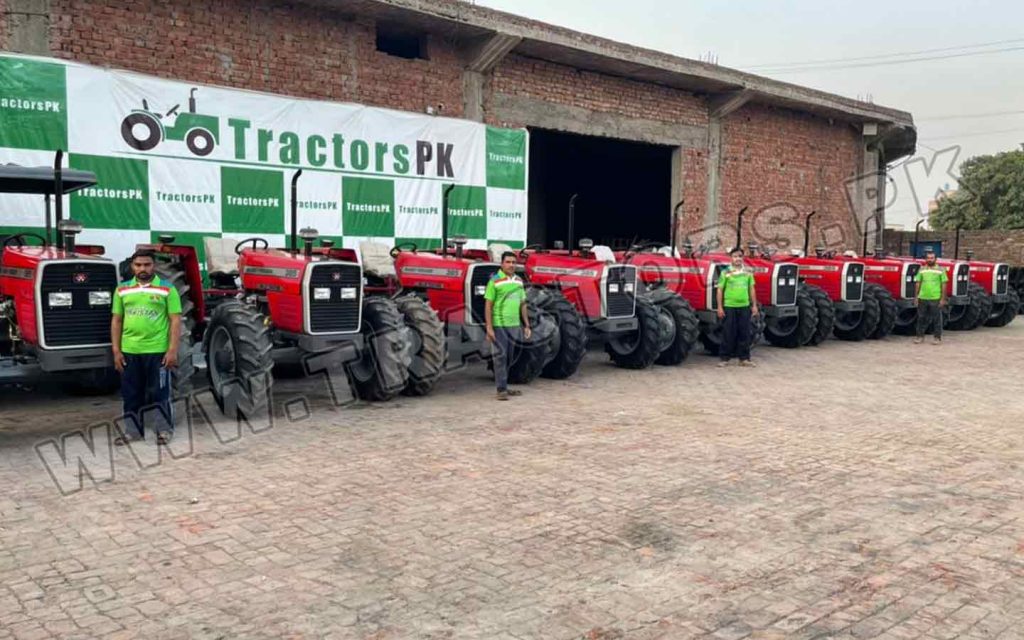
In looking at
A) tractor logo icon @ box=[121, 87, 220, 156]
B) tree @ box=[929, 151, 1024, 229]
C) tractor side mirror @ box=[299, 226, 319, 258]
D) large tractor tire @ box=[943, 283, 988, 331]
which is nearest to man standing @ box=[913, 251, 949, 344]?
large tractor tire @ box=[943, 283, 988, 331]

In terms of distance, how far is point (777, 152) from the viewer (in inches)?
821

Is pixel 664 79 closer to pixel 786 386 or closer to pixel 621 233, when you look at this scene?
pixel 621 233

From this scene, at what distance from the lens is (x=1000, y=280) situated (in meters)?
18.7

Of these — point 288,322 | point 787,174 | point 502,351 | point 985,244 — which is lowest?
point 502,351

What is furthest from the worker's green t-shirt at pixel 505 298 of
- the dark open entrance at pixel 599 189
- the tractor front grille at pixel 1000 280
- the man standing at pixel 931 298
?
the tractor front grille at pixel 1000 280

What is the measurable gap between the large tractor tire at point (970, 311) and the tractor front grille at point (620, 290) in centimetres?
988

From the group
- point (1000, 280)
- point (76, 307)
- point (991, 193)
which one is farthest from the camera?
point (991, 193)

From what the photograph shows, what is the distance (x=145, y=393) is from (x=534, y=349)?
4077 millimetres

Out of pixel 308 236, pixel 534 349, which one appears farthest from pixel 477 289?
pixel 308 236

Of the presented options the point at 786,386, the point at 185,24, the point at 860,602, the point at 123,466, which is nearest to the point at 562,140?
the point at 185,24

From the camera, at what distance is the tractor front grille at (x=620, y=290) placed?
10.3 m

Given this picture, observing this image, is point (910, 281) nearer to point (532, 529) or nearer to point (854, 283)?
point (854, 283)

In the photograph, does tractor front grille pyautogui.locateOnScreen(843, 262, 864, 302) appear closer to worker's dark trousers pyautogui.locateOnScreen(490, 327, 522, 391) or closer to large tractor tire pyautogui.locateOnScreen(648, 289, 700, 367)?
large tractor tire pyautogui.locateOnScreen(648, 289, 700, 367)

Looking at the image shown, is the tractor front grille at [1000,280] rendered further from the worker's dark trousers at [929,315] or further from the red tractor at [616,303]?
the red tractor at [616,303]
